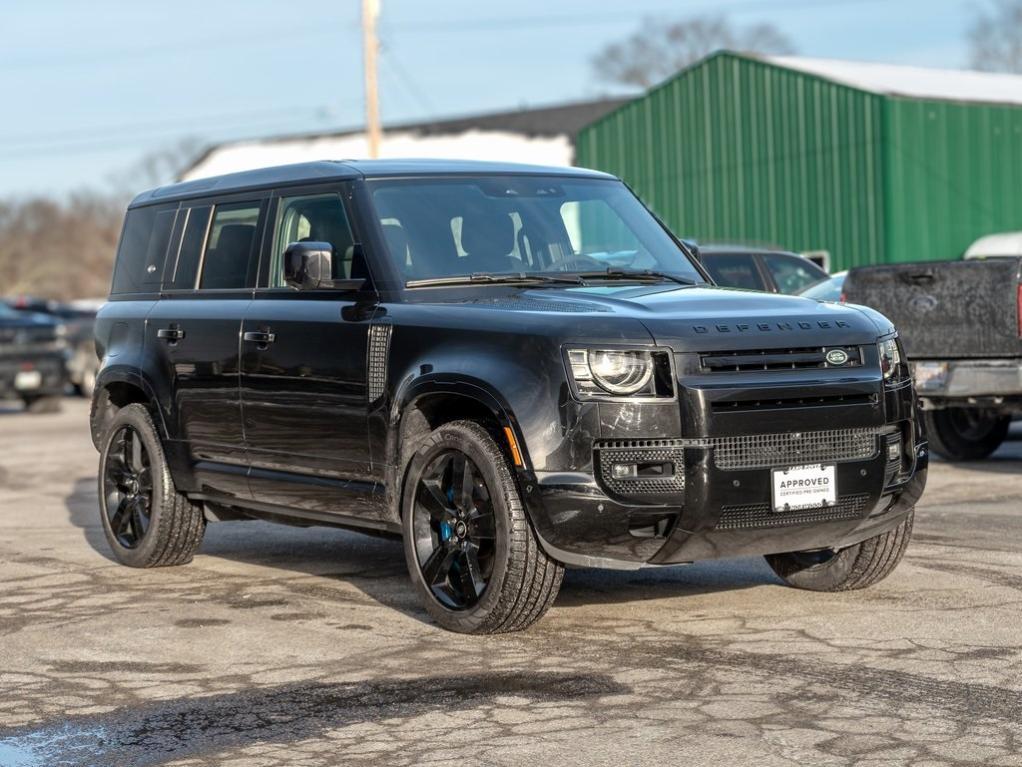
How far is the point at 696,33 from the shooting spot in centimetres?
8075

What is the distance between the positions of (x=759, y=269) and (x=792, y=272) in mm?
734

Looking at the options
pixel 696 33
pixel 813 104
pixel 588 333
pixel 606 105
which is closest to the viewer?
pixel 588 333

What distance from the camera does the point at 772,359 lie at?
21.3 feet

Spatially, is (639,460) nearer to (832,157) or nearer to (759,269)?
(759,269)

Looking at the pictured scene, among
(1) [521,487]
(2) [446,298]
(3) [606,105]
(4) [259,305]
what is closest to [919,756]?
(1) [521,487]

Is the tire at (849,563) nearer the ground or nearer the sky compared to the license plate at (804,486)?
nearer the ground

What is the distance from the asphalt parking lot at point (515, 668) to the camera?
5.12 m

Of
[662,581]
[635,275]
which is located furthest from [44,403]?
[635,275]

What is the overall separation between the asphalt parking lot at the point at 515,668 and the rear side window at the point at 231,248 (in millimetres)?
1491

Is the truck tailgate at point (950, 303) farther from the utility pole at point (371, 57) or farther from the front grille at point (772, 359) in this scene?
the utility pole at point (371, 57)

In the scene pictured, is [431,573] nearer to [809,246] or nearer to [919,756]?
[919,756]

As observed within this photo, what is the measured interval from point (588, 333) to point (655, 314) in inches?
12.1

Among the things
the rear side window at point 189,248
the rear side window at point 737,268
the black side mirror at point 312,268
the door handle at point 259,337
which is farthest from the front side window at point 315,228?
the rear side window at point 737,268

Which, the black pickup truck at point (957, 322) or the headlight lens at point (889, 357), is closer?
the headlight lens at point (889, 357)
